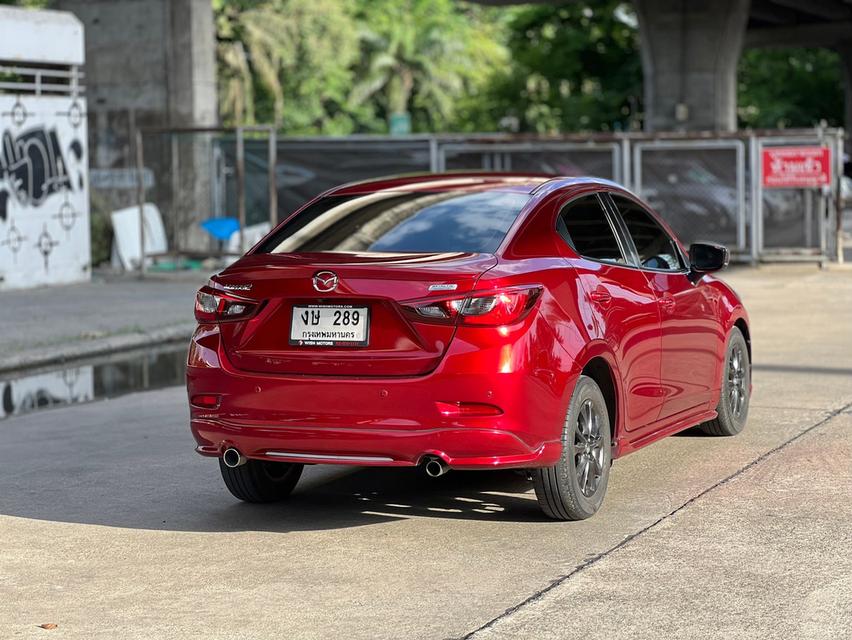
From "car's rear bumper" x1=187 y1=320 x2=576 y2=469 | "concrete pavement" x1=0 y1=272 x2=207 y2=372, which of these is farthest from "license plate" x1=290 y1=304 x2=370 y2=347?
"concrete pavement" x1=0 y1=272 x2=207 y2=372

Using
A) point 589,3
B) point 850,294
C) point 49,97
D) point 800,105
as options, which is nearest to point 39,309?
point 49,97

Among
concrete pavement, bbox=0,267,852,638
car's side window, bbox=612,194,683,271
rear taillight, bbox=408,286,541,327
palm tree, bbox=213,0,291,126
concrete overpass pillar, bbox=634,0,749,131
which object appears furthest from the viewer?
palm tree, bbox=213,0,291,126

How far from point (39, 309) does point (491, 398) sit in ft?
44.1

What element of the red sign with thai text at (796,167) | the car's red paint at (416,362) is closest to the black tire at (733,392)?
the car's red paint at (416,362)

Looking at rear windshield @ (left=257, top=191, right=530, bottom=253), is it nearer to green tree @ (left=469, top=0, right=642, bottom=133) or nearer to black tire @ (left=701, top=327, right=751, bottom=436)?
black tire @ (left=701, top=327, right=751, bottom=436)

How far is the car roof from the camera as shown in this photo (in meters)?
7.51

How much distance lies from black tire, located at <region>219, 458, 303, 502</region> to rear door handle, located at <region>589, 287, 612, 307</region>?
1802mm

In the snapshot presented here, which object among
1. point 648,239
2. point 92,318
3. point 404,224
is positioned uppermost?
point 404,224

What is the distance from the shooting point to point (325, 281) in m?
6.62

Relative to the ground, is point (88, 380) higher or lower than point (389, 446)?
lower

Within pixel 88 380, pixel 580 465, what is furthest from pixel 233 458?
pixel 88 380

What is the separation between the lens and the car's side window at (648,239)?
807 cm

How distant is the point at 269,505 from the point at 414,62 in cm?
7537

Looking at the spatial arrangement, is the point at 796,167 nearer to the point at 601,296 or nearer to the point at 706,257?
the point at 706,257
